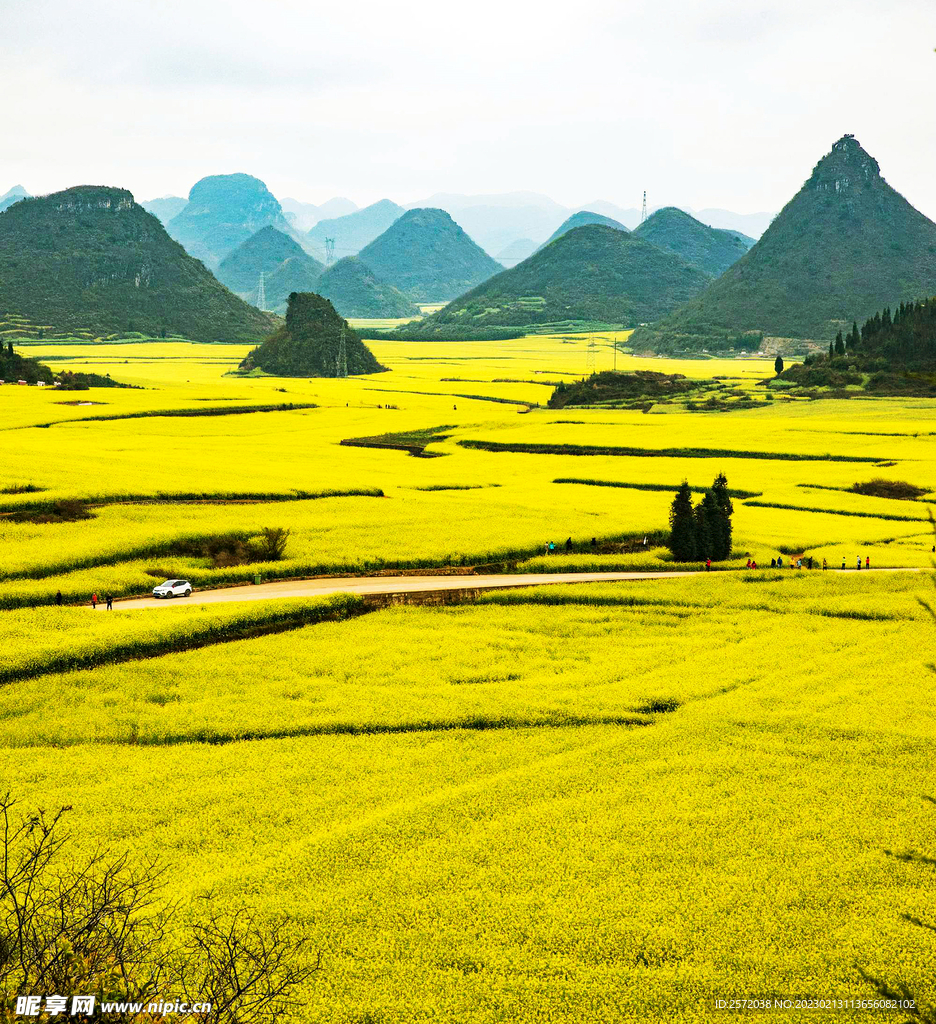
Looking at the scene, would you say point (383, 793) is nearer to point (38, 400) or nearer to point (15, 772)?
point (15, 772)

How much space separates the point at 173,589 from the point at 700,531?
99.6ft

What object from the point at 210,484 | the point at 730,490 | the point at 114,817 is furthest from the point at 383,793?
the point at 730,490

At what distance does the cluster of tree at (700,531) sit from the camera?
57094mm

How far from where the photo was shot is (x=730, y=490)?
80.7 metres

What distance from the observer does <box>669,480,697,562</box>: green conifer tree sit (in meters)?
57.0

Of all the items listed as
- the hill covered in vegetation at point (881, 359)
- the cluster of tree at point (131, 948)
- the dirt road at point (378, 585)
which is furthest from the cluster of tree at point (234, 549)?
the hill covered in vegetation at point (881, 359)

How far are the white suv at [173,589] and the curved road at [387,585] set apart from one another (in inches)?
14.4

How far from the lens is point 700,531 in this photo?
188 feet

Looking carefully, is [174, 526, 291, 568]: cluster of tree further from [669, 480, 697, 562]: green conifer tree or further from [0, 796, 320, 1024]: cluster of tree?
[0, 796, 320, 1024]: cluster of tree

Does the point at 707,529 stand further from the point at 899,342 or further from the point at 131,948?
the point at 899,342

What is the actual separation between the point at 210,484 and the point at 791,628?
1664 inches

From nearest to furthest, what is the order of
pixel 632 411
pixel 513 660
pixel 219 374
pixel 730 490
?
pixel 513 660 < pixel 730 490 < pixel 632 411 < pixel 219 374

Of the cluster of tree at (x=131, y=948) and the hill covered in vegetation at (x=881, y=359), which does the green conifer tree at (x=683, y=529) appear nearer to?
A: the cluster of tree at (x=131, y=948)

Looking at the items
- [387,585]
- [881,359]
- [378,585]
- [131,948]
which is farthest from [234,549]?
[881,359]
